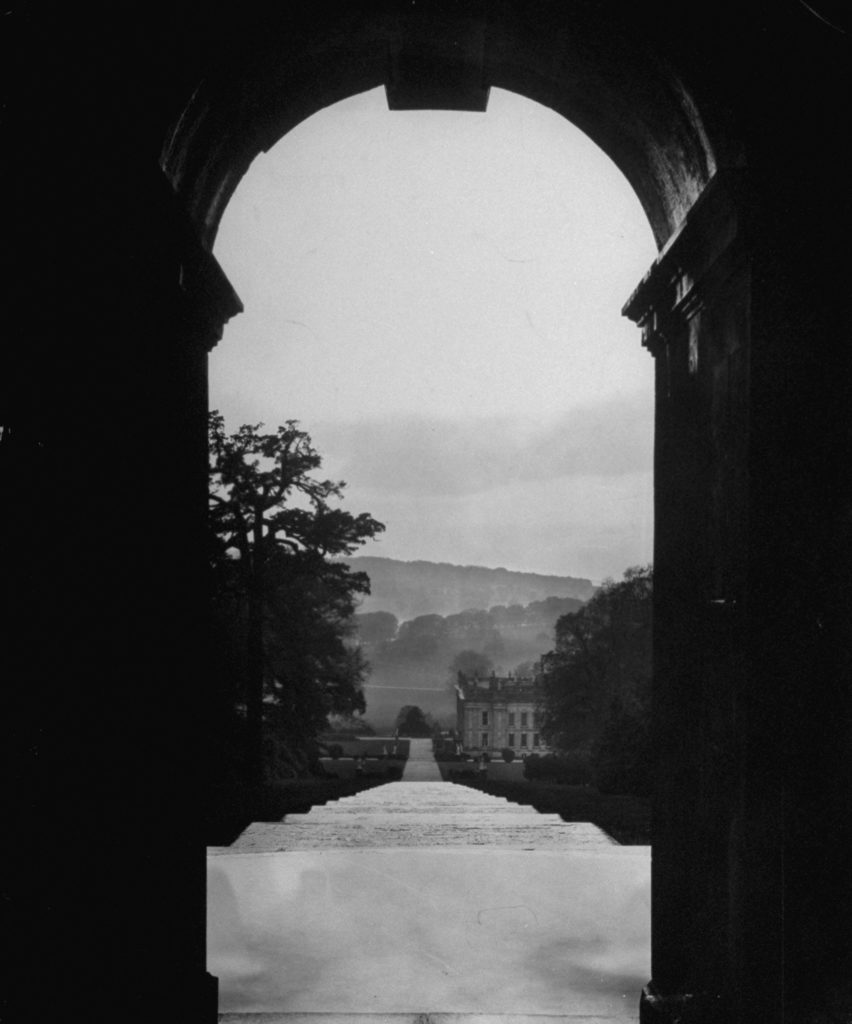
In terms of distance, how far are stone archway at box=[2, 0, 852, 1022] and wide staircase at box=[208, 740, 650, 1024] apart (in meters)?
0.80

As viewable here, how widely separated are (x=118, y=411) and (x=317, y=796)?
1983 cm

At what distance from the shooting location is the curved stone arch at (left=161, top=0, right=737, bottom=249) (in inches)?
186

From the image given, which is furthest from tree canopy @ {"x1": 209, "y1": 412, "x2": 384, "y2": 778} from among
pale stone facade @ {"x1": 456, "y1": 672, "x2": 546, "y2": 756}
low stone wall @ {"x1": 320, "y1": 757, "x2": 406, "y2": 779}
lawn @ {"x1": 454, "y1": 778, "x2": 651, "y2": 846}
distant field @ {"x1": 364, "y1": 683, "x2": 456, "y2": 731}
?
distant field @ {"x1": 364, "y1": 683, "x2": 456, "y2": 731}

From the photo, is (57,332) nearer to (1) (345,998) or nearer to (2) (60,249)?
(2) (60,249)

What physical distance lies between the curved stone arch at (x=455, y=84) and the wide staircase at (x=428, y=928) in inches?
171

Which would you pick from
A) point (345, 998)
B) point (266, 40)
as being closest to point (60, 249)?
point (266, 40)

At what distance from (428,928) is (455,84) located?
213 inches

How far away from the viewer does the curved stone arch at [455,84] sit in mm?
4734

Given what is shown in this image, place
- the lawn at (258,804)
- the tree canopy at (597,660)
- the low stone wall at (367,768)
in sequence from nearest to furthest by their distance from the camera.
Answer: the lawn at (258,804)
the tree canopy at (597,660)
the low stone wall at (367,768)

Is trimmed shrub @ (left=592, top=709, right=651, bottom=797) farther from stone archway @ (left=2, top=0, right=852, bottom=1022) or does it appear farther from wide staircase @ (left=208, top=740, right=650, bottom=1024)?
stone archway @ (left=2, top=0, right=852, bottom=1022)

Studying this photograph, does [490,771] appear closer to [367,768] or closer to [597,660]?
[367,768]

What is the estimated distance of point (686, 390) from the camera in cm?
505

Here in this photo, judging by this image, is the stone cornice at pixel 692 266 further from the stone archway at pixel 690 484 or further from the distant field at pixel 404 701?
the distant field at pixel 404 701

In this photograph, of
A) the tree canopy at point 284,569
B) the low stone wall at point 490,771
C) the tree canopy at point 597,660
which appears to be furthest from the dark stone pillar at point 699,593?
the low stone wall at point 490,771
